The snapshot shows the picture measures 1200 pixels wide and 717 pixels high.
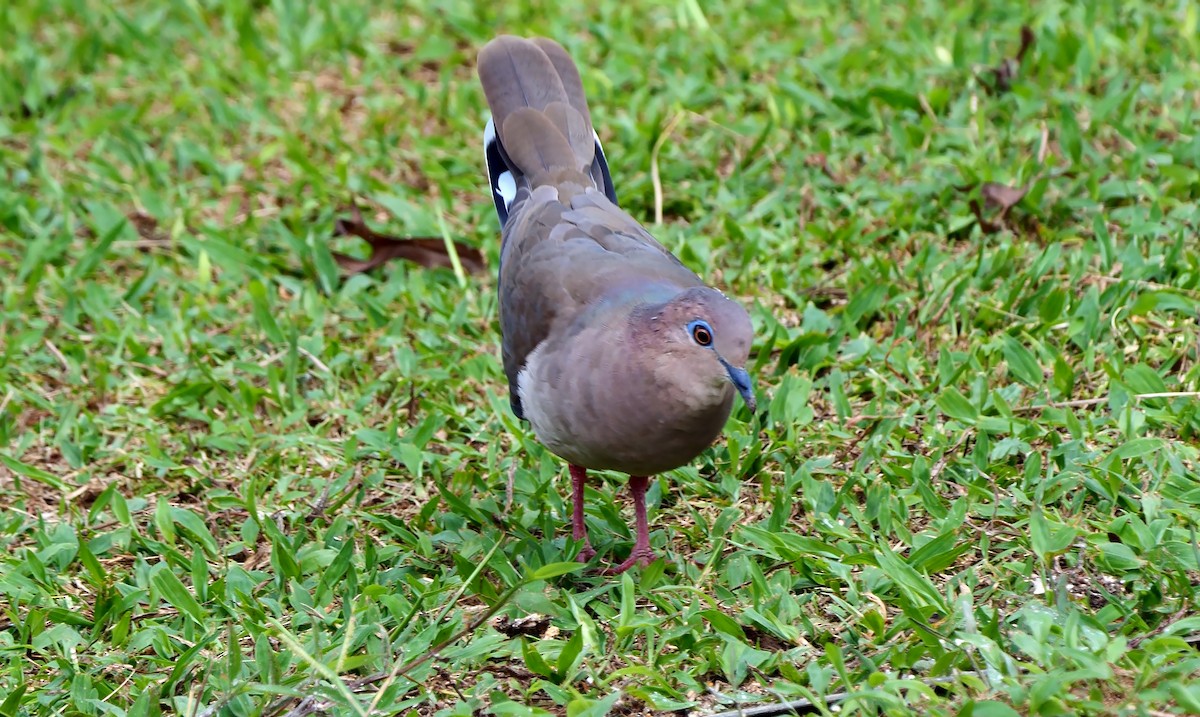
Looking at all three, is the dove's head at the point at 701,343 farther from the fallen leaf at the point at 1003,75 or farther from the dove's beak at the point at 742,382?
the fallen leaf at the point at 1003,75

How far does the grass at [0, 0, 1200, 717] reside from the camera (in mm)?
3648

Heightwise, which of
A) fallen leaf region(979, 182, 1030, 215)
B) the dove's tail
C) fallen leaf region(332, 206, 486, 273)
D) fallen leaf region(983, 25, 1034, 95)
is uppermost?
the dove's tail

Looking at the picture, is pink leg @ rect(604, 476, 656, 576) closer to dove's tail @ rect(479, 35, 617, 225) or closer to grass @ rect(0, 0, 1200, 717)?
grass @ rect(0, 0, 1200, 717)

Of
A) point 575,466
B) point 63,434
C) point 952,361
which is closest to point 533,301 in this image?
point 575,466

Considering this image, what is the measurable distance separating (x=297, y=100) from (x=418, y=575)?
3.70 m

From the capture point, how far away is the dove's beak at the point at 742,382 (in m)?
3.47

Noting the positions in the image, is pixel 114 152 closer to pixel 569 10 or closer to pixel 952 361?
pixel 569 10

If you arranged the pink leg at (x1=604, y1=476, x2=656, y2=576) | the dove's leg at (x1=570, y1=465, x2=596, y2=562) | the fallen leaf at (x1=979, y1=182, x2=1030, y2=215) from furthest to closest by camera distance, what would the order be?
1. the fallen leaf at (x1=979, y1=182, x2=1030, y2=215)
2. the dove's leg at (x1=570, y1=465, x2=596, y2=562)
3. the pink leg at (x1=604, y1=476, x2=656, y2=576)

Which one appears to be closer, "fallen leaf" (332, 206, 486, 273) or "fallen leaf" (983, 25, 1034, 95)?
"fallen leaf" (332, 206, 486, 273)

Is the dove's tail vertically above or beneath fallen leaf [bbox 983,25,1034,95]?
above

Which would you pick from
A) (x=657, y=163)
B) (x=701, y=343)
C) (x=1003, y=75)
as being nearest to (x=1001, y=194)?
(x=1003, y=75)

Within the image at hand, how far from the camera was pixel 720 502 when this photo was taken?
444 cm

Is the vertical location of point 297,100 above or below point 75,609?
above

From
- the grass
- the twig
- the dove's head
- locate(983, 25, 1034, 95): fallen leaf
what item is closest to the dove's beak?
the dove's head
